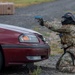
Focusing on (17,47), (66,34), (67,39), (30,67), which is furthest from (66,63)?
(17,47)

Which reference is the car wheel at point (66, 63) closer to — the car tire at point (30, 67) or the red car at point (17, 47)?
the car tire at point (30, 67)

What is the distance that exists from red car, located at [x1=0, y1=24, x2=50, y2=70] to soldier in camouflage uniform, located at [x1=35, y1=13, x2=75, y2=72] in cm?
83

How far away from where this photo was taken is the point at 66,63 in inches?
388

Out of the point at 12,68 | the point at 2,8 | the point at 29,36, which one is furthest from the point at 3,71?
the point at 2,8

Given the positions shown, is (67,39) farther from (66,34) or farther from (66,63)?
(66,63)

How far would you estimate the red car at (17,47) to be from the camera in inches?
348

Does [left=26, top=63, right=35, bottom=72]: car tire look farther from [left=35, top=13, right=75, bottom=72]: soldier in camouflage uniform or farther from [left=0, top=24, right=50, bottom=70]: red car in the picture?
[left=35, top=13, right=75, bottom=72]: soldier in camouflage uniform

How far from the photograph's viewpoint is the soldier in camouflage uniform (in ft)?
32.1

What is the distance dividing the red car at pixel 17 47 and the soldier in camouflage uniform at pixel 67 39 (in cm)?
83

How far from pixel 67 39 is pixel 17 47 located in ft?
5.01

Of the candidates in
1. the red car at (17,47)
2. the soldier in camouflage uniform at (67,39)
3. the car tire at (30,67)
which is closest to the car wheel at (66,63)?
the soldier in camouflage uniform at (67,39)

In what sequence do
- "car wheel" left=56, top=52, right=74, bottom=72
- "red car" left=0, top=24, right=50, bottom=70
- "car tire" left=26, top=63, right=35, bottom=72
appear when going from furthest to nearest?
1. "car wheel" left=56, top=52, right=74, bottom=72
2. "car tire" left=26, top=63, right=35, bottom=72
3. "red car" left=0, top=24, right=50, bottom=70

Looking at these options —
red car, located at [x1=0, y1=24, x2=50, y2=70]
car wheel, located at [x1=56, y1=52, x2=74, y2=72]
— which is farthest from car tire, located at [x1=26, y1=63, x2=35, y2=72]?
car wheel, located at [x1=56, y1=52, x2=74, y2=72]

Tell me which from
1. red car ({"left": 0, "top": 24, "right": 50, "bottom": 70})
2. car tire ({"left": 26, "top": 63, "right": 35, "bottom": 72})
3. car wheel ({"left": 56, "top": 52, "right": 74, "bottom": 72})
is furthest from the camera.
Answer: car wheel ({"left": 56, "top": 52, "right": 74, "bottom": 72})
